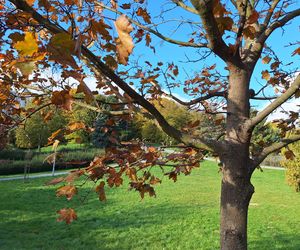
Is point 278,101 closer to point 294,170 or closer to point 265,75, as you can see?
point 265,75

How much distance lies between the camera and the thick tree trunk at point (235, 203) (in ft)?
5.88

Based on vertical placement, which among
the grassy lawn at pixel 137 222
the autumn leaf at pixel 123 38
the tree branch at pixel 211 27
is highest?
the tree branch at pixel 211 27

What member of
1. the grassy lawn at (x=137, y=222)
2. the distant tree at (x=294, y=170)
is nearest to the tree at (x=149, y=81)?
the grassy lawn at (x=137, y=222)

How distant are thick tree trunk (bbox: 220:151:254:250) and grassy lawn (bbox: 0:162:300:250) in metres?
2.79

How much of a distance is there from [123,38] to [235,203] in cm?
120

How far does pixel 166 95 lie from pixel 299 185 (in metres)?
11.5

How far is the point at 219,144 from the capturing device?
5.86 feet

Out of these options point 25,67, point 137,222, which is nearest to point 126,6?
point 25,67

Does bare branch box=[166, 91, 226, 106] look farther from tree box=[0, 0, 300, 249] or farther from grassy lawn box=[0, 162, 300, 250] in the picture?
grassy lawn box=[0, 162, 300, 250]

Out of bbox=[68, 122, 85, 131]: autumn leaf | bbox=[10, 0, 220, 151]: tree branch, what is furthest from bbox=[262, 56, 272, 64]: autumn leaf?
bbox=[68, 122, 85, 131]: autumn leaf

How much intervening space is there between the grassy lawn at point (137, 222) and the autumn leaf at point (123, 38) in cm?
348

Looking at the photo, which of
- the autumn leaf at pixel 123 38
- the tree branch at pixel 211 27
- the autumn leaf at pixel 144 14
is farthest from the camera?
the autumn leaf at pixel 144 14

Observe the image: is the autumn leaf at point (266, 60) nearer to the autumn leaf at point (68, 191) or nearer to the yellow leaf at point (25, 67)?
the autumn leaf at point (68, 191)

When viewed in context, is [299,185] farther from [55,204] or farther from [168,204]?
[55,204]
